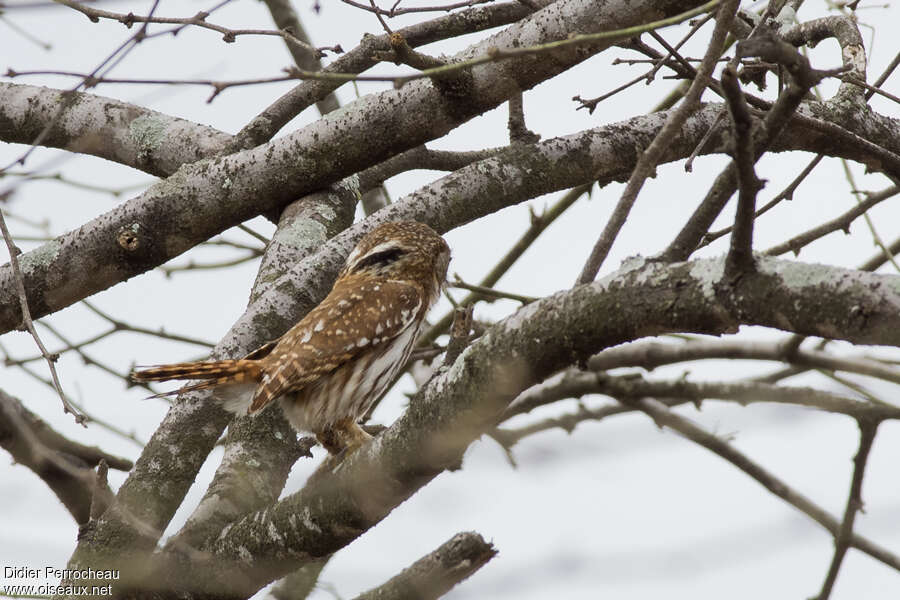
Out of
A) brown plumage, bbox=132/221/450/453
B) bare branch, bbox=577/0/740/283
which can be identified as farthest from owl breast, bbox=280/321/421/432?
bare branch, bbox=577/0/740/283

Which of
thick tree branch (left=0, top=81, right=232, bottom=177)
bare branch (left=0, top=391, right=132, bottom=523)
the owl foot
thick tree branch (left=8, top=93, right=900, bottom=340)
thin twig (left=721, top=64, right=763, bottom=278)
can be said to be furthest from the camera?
thick tree branch (left=0, top=81, right=232, bottom=177)

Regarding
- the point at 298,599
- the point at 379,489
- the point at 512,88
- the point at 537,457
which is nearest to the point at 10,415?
the point at 379,489

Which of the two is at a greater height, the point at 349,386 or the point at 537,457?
the point at 349,386

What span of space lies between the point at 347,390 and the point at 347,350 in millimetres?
217

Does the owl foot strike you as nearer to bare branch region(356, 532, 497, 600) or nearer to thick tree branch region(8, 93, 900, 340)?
thick tree branch region(8, 93, 900, 340)

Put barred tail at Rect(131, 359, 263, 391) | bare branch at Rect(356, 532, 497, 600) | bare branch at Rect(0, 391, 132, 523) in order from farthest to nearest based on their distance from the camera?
barred tail at Rect(131, 359, 263, 391) < bare branch at Rect(0, 391, 132, 523) < bare branch at Rect(356, 532, 497, 600)

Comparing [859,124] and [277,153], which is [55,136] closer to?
[277,153]

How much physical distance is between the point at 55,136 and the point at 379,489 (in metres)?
4.02

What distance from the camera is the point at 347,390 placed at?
5.27m

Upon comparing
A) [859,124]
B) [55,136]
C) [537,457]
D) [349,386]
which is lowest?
[537,457]

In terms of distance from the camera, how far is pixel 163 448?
4.52 metres

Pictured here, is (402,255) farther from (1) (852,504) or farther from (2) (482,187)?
Answer: (1) (852,504)

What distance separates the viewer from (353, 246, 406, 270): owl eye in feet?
18.2

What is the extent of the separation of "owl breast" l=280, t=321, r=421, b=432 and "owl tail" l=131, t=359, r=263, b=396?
1.13 ft
